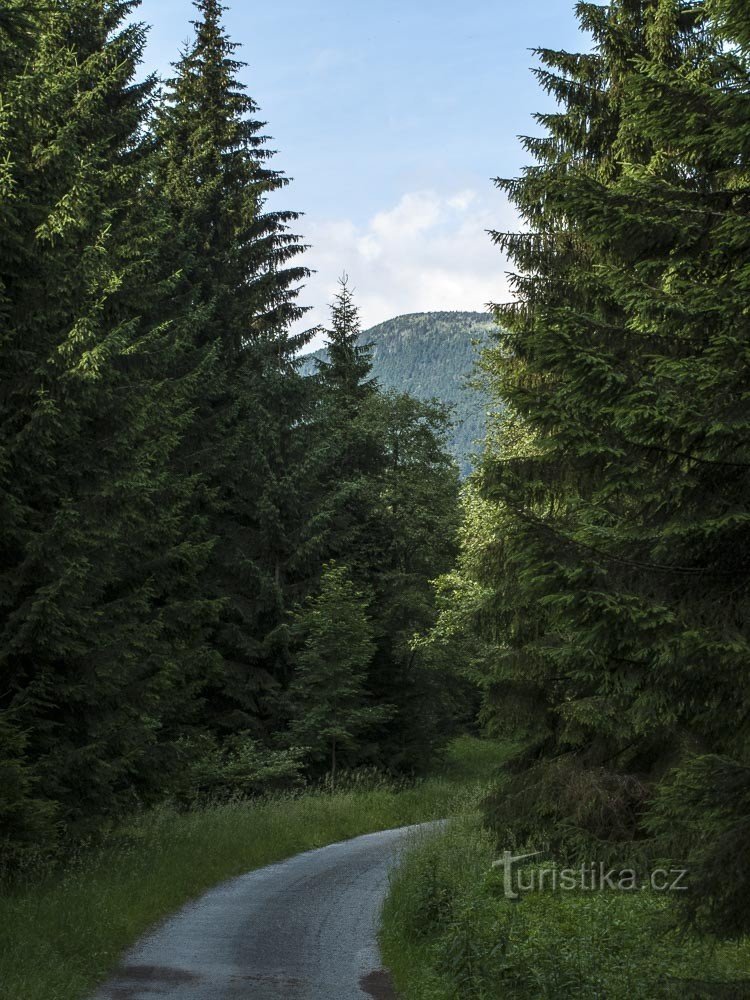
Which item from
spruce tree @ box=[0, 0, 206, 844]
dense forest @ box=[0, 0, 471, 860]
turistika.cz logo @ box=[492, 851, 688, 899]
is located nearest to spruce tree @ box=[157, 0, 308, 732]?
dense forest @ box=[0, 0, 471, 860]

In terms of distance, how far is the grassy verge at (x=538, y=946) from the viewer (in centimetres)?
738

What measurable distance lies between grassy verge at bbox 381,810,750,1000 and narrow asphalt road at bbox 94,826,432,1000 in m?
0.50

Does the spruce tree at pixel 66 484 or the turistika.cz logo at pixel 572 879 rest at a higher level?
the spruce tree at pixel 66 484

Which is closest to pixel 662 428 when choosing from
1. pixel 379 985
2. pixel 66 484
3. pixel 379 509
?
pixel 379 985

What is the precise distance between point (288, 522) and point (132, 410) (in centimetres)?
1622

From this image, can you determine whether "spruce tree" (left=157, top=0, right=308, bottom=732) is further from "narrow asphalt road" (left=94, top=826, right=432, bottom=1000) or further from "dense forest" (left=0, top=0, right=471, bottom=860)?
"narrow asphalt road" (left=94, top=826, right=432, bottom=1000)

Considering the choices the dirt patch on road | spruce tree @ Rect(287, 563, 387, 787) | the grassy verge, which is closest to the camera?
the grassy verge

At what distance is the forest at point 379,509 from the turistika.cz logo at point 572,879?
0.20 metres

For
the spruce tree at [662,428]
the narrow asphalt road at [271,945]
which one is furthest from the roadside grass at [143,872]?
the spruce tree at [662,428]

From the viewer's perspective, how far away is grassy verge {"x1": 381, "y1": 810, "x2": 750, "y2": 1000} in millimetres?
7375

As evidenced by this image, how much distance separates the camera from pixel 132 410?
595 inches

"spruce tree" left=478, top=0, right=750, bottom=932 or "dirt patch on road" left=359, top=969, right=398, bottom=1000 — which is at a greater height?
"spruce tree" left=478, top=0, right=750, bottom=932

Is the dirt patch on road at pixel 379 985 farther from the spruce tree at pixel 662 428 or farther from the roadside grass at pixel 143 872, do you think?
the spruce tree at pixel 662 428

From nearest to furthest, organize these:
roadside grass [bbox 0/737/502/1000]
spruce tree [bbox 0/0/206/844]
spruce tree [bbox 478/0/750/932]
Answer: spruce tree [bbox 478/0/750/932] < roadside grass [bbox 0/737/502/1000] < spruce tree [bbox 0/0/206/844]
